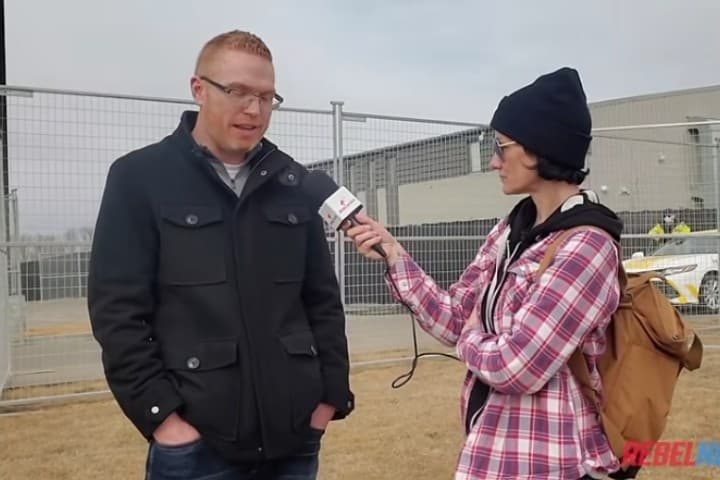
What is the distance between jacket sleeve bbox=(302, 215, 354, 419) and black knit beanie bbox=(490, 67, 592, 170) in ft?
2.01

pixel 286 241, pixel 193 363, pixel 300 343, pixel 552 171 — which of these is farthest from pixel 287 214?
pixel 552 171

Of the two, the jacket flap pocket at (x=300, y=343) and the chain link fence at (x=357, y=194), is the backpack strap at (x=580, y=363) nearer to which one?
the jacket flap pocket at (x=300, y=343)

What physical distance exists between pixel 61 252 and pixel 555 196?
4.91 meters

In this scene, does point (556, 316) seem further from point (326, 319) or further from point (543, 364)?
point (326, 319)

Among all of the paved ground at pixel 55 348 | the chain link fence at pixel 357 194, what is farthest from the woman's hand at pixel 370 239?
the paved ground at pixel 55 348

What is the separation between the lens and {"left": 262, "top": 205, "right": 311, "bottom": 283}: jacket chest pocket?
1.84 meters

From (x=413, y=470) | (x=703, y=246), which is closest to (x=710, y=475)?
(x=413, y=470)

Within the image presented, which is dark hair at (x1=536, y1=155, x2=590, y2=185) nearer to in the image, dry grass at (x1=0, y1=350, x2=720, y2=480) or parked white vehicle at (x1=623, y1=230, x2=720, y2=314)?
Result: dry grass at (x1=0, y1=350, x2=720, y2=480)

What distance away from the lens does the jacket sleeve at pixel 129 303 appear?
1665mm

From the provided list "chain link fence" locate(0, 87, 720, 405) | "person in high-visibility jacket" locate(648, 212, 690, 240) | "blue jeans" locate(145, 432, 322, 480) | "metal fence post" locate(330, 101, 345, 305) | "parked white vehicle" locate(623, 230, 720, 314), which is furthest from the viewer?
"parked white vehicle" locate(623, 230, 720, 314)

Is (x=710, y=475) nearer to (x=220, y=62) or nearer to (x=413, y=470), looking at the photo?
(x=413, y=470)

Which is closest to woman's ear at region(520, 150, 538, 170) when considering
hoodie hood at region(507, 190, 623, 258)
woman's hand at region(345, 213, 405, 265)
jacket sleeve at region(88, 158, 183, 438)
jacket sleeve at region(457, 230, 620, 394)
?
hoodie hood at region(507, 190, 623, 258)

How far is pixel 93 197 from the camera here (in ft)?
18.5

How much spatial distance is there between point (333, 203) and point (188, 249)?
0.44m
